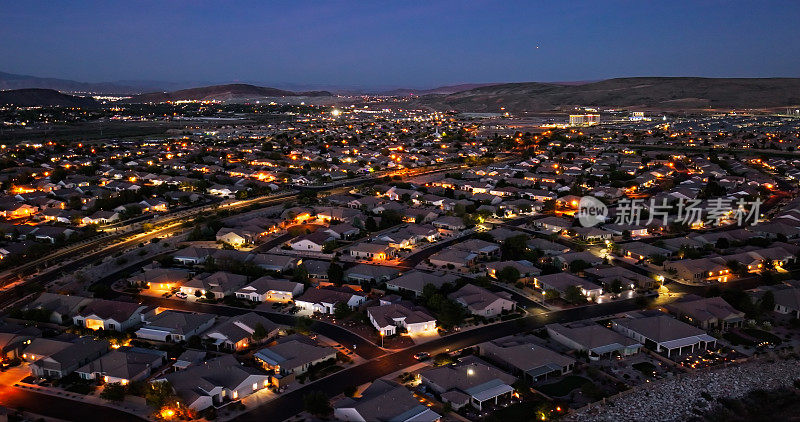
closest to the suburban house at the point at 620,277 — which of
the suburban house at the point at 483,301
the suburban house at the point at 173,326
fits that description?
the suburban house at the point at 483,301

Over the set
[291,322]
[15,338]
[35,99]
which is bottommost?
[291,322]

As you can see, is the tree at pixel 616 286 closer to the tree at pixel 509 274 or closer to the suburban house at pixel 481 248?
the tree at pixel 509 274

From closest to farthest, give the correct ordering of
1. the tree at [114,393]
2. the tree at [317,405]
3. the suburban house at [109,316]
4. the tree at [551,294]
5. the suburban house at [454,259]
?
the tree at [317,405]
the tree at [114,393]
the suburban house at [109,316]
the tree at [551,294]
the suburban house at [454,259]

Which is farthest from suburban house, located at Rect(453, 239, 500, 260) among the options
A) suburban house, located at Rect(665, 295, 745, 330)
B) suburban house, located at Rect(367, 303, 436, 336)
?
suburban house, located at Rect(665, 295, 745, 330)

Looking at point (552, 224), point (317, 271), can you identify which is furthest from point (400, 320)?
point (552, 224)

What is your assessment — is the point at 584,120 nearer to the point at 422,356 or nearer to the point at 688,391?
the point at 688,391

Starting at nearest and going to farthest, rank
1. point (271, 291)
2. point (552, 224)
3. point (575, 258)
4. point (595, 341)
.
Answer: point (595, 341) → point (271, 291) → point (575, 258) → point (552, 224)

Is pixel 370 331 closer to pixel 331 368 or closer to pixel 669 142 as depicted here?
pixel 331 368
